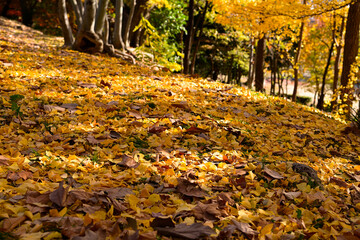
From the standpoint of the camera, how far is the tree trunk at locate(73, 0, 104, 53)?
7.91 meters

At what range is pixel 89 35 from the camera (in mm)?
8203

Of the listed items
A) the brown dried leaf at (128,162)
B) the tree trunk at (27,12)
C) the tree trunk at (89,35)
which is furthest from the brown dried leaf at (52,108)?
the tree trunk at (27,12)

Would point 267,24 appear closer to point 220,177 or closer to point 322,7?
point 322,7

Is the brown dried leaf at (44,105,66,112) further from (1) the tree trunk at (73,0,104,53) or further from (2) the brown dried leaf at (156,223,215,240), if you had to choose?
(1) the tree trunk at (73,0,104,53)

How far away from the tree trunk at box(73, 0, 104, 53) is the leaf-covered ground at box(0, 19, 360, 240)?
3.06 metres

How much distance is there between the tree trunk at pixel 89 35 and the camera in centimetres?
791

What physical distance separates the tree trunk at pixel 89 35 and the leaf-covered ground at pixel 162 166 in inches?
121

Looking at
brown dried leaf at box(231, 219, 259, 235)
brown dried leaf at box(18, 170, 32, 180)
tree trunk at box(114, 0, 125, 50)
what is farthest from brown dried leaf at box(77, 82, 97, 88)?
tree trunk at box(114, 0, 125, 50)

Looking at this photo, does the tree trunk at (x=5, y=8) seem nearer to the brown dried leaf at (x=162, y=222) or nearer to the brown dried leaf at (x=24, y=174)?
the brown dried leaf at (x=24, y=174)

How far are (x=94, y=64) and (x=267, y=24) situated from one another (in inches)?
190

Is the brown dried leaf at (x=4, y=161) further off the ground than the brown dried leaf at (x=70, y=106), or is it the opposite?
the brown dried leaf at (x=70, y=106)

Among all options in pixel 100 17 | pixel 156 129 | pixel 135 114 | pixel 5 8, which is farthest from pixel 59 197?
pixel 5 8

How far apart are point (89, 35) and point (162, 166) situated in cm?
652

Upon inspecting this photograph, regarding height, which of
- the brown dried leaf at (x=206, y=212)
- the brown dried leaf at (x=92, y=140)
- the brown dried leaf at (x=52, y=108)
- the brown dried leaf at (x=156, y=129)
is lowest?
the brown dried leaf at (x=206, y=212)
